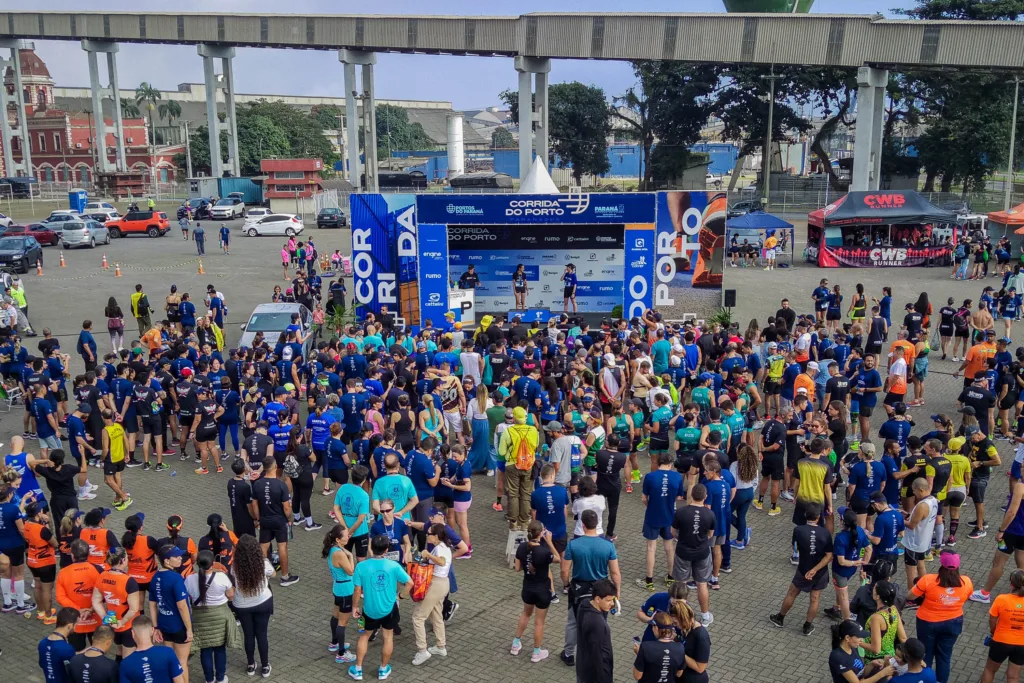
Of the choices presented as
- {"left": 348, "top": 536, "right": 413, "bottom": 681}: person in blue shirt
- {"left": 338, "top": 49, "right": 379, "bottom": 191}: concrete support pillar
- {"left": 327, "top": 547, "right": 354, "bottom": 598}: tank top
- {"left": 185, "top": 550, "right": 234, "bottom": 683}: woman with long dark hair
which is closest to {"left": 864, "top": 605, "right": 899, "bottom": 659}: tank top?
{"left": 348, "top": 536, "right": 413, "bottom": 681}: person in blue shirt

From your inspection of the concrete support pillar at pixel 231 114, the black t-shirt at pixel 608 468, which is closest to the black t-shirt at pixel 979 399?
the black t-shirt at pixel 608 468

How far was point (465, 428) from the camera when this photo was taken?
43.1ft

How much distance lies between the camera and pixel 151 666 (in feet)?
20.7

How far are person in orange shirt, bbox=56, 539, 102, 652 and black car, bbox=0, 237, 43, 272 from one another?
27.1 metres

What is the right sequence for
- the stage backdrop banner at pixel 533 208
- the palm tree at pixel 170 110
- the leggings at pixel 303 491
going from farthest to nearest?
the palm tree at pixel 170 110, the stage backdrop banner at pixel 533 208, the leggings at pixel 303 491

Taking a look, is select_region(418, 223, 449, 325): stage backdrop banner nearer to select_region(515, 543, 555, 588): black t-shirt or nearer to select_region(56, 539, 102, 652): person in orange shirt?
select_region(515, 543, 555, 588): black t-shirt

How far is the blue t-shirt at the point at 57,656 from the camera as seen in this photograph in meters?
6.44

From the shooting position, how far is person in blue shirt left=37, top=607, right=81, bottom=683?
6.44 m

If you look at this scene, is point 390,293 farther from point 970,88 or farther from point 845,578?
point 970,88

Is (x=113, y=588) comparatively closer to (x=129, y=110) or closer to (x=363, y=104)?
(x=363, y=104)

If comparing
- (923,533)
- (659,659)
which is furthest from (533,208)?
(659,659)

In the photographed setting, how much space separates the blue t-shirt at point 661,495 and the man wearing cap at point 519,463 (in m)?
1.67

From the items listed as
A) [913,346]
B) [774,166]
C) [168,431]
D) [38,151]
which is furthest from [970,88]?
[38,151]

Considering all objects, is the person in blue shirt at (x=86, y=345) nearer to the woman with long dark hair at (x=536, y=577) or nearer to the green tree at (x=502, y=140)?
the woman with long dark hair at (x=536, y=577)
